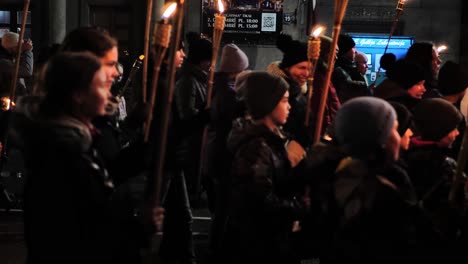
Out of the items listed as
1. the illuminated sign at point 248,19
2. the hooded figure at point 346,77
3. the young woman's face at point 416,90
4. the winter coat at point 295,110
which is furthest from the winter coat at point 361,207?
the illuminated sign at point 248,19

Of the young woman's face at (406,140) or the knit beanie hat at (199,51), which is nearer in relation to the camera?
the young woman's face at (406,140)

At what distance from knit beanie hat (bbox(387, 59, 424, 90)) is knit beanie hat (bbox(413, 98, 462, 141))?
1367 mm

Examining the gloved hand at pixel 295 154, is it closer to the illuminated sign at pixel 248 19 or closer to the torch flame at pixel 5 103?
the torch flame at pixel 5 103

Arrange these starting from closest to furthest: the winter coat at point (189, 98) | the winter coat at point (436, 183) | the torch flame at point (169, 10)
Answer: the winter coat at point (436, 183) → the torch flame at point (169, 10) → the winter coat at point (189, 98)

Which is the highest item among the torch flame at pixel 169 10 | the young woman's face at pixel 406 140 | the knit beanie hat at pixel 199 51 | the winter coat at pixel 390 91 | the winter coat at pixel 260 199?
the torch flame at pixel 169 10

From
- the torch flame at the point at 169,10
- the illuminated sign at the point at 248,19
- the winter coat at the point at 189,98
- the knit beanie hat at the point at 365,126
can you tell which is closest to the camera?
the knit beanie hat at the point at 365,126

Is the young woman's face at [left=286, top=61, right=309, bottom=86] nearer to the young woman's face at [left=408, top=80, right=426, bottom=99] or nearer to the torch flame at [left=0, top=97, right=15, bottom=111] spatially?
the young woman's face at [left=408, top=80, right=426, bottom=99]

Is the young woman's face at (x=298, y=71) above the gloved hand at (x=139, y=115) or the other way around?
above

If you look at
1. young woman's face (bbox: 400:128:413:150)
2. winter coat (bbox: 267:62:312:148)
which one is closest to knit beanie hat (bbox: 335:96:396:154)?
young woman's face (bbox: 400:128:413:150)

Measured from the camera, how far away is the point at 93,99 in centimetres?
348

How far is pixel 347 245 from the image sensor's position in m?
3.88

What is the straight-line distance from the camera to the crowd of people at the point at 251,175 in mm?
3295

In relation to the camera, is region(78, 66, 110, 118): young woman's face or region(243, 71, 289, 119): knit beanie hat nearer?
region(78, 66, 110, 118): young woman's face

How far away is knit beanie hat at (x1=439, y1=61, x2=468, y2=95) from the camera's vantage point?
284 inches
